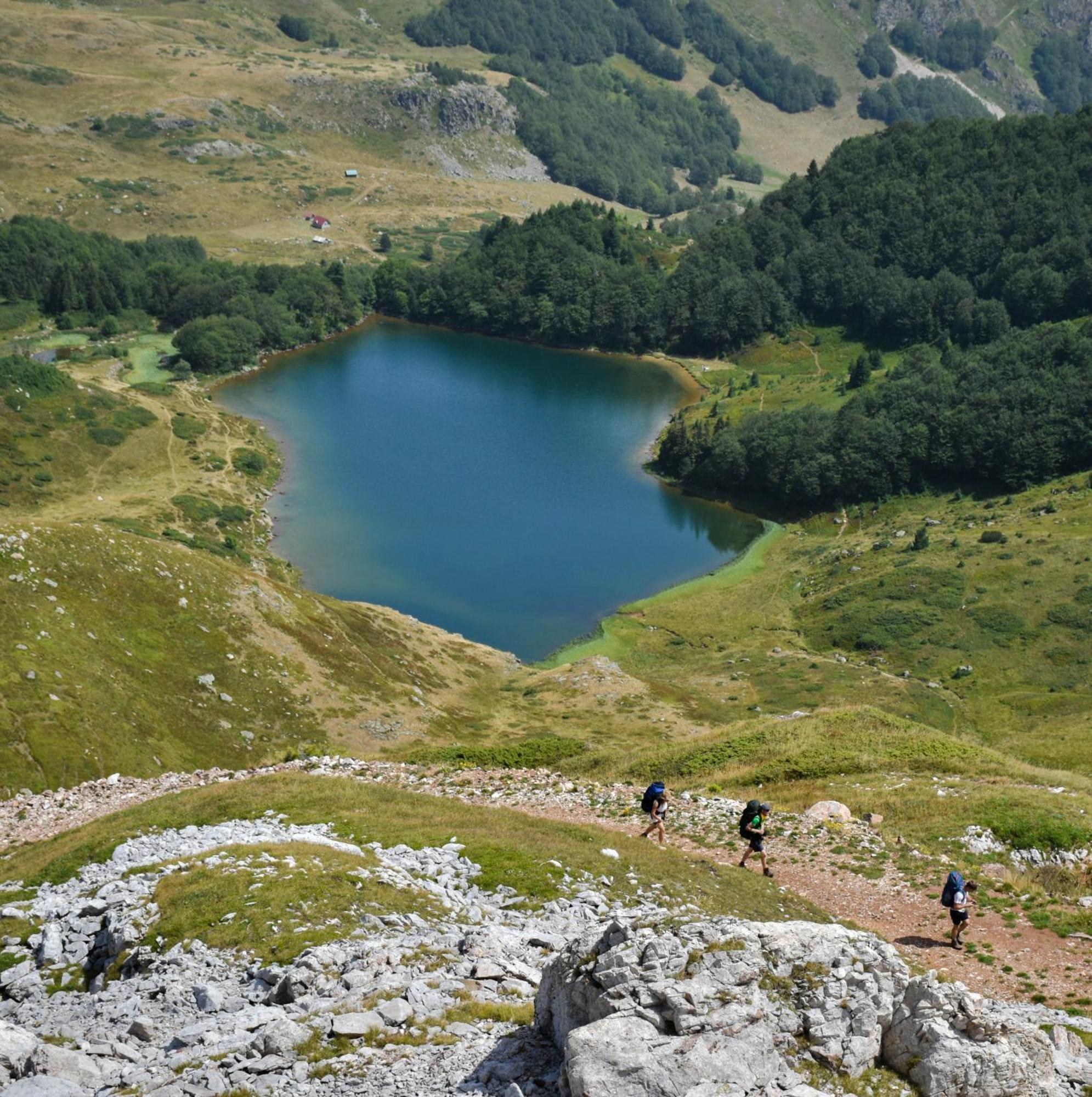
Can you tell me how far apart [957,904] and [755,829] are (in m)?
7.02

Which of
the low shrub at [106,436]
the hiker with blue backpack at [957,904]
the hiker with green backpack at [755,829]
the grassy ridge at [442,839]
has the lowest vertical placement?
the low shrub at [106,436]

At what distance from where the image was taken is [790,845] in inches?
1721

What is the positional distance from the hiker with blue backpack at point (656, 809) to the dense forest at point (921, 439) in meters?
116

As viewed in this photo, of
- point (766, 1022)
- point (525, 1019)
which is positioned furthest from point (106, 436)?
point (766, 1022)

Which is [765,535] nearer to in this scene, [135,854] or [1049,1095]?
[135,854]

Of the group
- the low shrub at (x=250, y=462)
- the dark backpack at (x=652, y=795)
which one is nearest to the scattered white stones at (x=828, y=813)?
the dark backpack at (x=652, y=795)

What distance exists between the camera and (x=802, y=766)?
54281mm

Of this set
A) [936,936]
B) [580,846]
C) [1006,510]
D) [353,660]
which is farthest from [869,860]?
[1006,510]

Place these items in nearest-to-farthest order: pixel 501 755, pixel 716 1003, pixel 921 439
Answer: pixel 716 1003 → pixel 501 755 → pixel 921 439

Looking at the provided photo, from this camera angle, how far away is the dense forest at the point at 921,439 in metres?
154

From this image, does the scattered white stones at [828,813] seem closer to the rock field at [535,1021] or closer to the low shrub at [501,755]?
the low shrub at [501,755]

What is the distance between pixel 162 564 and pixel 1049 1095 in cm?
6729

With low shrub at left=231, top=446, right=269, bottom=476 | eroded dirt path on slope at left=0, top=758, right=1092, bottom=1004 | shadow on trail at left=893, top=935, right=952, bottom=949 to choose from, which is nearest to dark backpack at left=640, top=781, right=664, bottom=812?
eroded dirt path on slope at left=0, top=758, right=1092, bottom=1004

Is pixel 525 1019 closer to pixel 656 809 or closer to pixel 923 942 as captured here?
pixel 923 942
